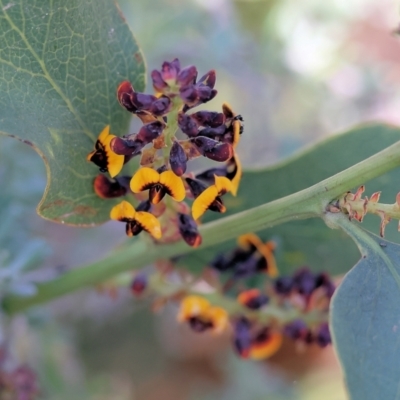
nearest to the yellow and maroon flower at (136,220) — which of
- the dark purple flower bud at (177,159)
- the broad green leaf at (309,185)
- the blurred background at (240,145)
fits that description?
the dark purple flower bud at (177,159)

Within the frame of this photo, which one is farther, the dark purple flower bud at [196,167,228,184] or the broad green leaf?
the broad green leaf

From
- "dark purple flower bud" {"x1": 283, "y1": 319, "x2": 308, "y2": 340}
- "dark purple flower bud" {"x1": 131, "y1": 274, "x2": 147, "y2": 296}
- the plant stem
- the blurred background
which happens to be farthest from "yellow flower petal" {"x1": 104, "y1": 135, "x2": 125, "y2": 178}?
the blurred background

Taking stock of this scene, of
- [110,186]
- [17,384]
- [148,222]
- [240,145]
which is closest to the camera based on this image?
[148,222]

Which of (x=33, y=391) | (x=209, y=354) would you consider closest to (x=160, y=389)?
(x=209, y=354)

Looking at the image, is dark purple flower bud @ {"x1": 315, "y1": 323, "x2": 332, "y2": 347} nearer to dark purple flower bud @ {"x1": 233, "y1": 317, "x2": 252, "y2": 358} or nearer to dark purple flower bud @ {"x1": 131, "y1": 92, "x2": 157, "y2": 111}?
dark purple flower bud @ {"x1": 233, "y1": 317, "x2": 252, "y2": 358}

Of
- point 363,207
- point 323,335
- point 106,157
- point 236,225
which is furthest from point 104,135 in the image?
point 323,335

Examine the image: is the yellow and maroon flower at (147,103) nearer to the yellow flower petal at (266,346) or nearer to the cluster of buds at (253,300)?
the cluster of buds at (253,300)

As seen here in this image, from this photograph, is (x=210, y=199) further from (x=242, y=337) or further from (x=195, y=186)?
(x=242, y=337)
